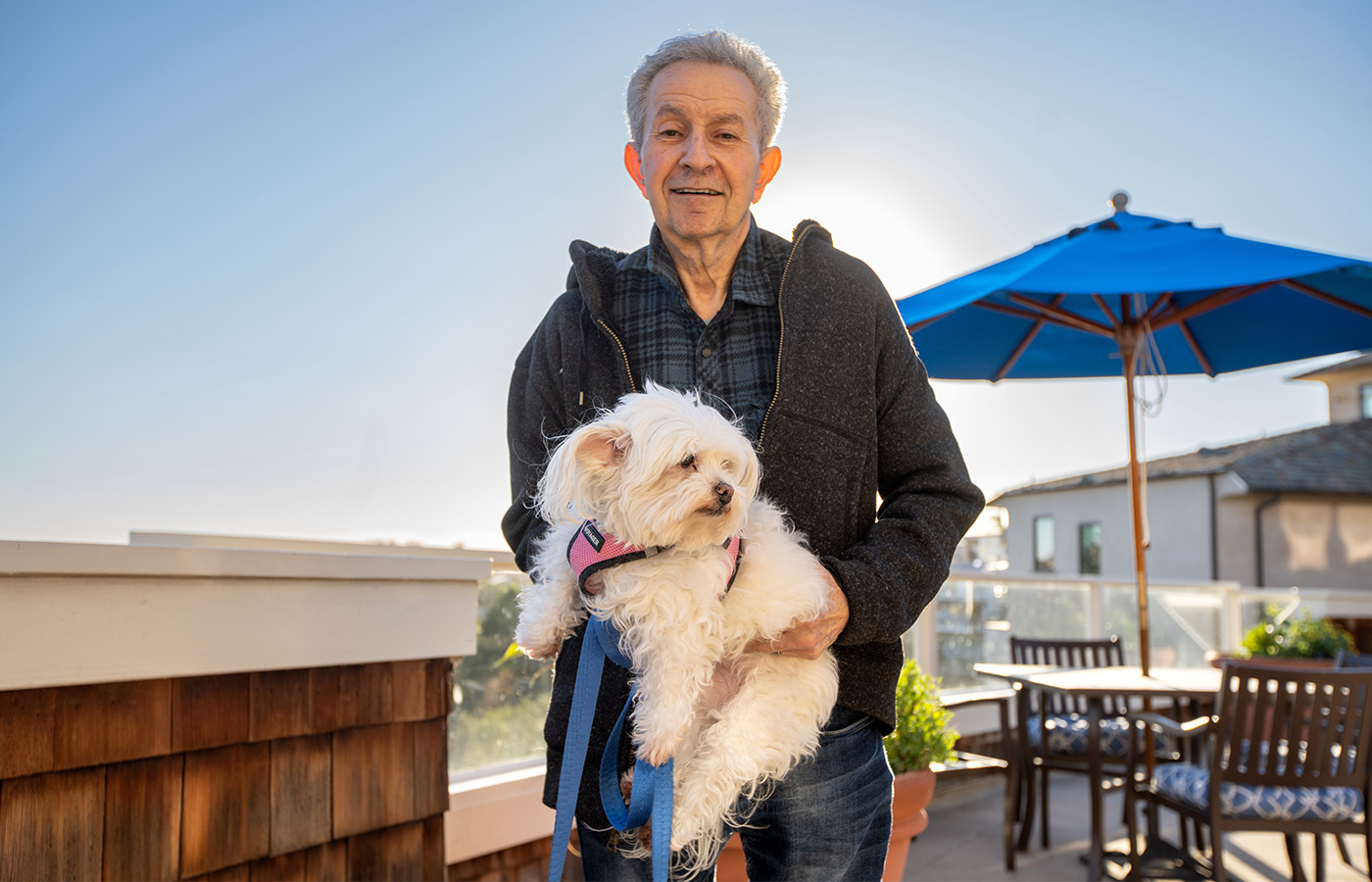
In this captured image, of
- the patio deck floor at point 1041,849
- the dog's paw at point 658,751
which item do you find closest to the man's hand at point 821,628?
the dog's paw at point 658,751

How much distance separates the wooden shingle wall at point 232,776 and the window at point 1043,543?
87.2 feet

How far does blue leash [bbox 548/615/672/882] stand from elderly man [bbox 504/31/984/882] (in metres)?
0.07

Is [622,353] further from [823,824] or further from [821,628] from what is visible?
[823,824]

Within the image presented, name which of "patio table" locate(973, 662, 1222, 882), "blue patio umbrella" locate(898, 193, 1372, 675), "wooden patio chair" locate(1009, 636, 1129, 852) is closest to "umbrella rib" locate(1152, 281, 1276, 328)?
"blue patio umbrella" locate(898, 193, 1372, 675)

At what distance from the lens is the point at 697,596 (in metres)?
1.65

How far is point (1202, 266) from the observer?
443 cm

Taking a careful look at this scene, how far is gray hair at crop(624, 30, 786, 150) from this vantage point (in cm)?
171

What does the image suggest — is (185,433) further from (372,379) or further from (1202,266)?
(1202,266)

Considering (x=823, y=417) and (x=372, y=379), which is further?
(x=372, y=379)

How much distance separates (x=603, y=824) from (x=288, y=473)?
419 inches

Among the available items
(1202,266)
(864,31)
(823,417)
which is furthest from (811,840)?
(864,31)

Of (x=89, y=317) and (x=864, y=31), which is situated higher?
(x=864, y=31)

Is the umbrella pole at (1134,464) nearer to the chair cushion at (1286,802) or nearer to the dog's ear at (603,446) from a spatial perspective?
the chair cushion at (1286,802)

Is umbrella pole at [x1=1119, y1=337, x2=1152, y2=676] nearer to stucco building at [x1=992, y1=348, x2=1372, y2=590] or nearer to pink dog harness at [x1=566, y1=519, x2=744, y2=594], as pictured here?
pink dog harness at [x1=566, y1=519, x2=744, y2=594]
